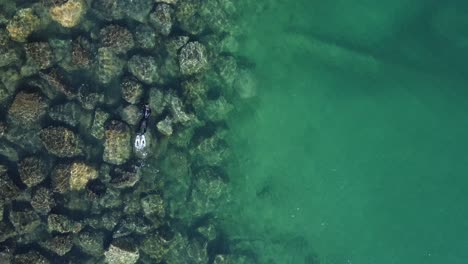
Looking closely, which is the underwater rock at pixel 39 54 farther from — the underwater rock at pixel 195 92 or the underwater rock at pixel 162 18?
the underwater rock at pixel 195 92

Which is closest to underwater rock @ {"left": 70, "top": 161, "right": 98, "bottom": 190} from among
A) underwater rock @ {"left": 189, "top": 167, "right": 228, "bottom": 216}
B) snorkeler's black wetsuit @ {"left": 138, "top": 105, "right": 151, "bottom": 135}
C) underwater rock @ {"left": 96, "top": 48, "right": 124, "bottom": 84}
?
snorkeler's black wetsuit @ {"left": 138, "top": 105, "right": 151, "bottom": 135}

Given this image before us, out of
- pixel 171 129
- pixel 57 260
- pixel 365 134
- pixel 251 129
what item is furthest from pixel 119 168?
pixel 365 134

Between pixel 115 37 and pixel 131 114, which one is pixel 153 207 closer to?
pixel 131 114

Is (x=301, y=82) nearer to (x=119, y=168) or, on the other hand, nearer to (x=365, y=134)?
(x=365, y=134)

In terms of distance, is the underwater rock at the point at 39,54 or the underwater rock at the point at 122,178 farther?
the underwater rock at the point at 122,178

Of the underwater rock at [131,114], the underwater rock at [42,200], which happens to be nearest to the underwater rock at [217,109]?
the underwater rock at [131,114]

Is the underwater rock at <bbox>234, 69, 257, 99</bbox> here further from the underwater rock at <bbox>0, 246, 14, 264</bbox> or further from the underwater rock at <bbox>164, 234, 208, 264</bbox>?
the underwater rock at <bbox>0, 246, 14, 264</bbox>
